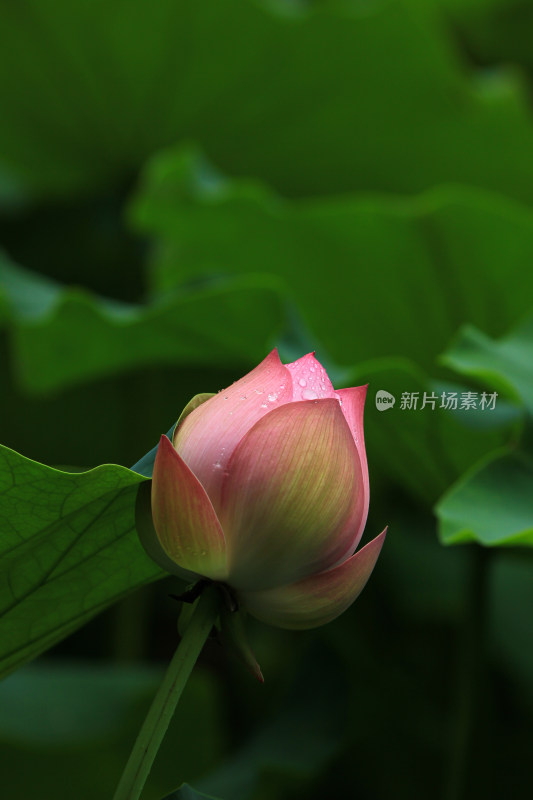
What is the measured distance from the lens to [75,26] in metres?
1.13

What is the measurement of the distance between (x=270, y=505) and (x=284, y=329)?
18.0 inches

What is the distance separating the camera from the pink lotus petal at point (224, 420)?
0.26m

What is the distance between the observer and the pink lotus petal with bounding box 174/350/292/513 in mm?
265

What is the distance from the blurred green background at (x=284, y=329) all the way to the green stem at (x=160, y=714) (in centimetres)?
7

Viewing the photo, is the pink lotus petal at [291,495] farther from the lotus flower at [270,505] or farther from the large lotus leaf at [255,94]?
the large lotus leaf at [255,94]

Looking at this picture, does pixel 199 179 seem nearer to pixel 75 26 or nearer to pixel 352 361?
pixel 352 361

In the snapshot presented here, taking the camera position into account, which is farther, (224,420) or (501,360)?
(501,360)

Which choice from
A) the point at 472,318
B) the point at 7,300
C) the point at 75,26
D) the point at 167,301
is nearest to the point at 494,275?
the point at 472,318

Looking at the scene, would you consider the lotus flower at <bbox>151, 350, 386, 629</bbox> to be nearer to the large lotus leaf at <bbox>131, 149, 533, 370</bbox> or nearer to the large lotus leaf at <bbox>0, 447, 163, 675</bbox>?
the large lotus leaf at <bbox>0, 447, 163, 675</bbox>

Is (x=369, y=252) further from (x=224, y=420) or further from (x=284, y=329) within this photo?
(x=224, y=420)

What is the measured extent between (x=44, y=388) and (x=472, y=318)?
43 centimetres

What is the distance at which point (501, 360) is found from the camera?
1.94ft

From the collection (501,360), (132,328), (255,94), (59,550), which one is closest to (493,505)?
(501,360)

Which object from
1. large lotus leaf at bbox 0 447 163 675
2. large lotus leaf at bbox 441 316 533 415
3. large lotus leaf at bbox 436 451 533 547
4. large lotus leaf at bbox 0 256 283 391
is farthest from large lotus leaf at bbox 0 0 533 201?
large lotus leaf at bbox 0 447 163 675
